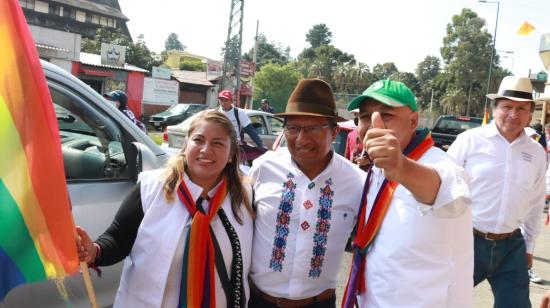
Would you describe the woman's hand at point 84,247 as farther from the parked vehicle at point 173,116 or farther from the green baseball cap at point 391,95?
the parked vehicle at point 173,116

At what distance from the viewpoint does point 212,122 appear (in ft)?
7.17

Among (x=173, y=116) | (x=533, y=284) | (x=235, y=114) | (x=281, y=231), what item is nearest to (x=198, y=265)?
(x=281, y=231)

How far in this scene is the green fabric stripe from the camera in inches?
58.4

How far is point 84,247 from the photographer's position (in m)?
1.85

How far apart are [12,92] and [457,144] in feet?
9.81

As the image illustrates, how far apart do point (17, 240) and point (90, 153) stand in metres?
1.57

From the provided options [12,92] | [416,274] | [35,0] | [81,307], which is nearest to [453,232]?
[416,274]

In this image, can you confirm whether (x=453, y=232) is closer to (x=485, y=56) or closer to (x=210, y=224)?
(x=210, y=224)

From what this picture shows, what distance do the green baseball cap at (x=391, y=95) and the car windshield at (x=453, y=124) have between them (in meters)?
12.3

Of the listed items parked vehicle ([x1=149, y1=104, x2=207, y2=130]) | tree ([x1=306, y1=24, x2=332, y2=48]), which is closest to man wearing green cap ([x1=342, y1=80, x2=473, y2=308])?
parked vehicle ([x1=149, y1=104, x2=207, y2=130])

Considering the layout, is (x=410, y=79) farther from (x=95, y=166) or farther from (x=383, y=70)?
(x=95, y=166)

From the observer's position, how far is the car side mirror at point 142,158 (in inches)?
107

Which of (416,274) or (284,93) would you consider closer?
(416,274)

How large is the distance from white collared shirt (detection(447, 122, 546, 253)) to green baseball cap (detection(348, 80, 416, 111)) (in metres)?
1.71
